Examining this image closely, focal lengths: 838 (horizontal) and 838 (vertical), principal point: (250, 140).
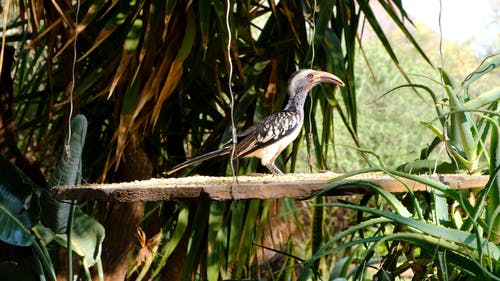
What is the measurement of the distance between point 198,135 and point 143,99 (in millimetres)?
1187

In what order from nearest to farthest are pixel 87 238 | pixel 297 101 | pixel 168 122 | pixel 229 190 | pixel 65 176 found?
pixel 229 190 < pixel 65 176 < pixel 297 101 < pixel 87 238 < pixel 168 122

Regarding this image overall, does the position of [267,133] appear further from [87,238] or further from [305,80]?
[87,238]

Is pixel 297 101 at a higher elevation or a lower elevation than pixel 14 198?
higher

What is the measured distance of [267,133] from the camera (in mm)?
2693

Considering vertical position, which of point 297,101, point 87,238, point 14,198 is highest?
point 297,101

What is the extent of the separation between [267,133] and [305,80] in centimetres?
23

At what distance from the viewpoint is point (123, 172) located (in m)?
3.78

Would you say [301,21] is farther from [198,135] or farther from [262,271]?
[262,271]

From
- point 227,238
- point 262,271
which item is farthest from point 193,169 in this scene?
point 262,271

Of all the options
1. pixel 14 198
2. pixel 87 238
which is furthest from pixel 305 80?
pixel 14 198

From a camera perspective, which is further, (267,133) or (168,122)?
(168,122)

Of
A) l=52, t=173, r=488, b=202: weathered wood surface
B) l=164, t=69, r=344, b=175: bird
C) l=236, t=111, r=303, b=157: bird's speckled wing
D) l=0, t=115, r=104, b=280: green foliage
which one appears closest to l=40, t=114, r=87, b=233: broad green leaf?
l=0, t=115, r=104, b=280: green foliage

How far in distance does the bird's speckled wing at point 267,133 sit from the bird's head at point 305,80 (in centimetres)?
11

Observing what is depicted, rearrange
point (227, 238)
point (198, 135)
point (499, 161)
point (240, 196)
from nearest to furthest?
point (240, 196) < point (499, 161) < point (227, 238) < point (198, 135)
